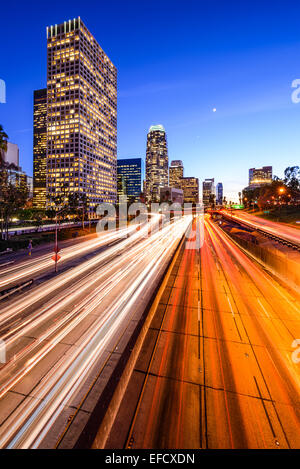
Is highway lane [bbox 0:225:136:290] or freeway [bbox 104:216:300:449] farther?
highway lane [bbox 0:225:136:290]

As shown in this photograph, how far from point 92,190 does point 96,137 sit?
43.7 metres

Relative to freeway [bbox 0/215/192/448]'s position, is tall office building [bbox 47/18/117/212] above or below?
above

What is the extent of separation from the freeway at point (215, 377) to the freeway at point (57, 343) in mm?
1894

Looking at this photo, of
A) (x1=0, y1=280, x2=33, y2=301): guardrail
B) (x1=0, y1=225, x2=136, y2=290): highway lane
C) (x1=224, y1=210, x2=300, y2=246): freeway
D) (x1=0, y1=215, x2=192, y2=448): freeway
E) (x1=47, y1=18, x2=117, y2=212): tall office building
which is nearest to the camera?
(x1=0, y1=215, x2=192, y2=448): freeway

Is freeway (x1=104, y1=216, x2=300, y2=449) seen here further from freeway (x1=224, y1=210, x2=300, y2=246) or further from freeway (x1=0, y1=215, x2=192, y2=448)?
freeway (x1=224, y1=210, x2=300, y2=246)

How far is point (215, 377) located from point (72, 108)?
17183 centimetres

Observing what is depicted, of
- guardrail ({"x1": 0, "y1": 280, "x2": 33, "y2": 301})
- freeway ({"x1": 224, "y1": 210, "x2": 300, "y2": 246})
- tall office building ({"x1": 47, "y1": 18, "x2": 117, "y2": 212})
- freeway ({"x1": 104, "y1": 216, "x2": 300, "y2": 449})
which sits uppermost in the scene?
tall office building ({"x1": 47, "y1": 18, "x2": 117, "y2": 212})

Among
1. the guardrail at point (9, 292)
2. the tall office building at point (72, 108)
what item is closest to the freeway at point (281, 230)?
the guardrail at point (9, 292)

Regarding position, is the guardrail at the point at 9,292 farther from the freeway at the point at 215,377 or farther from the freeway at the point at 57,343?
the freeway at the point at 215,377

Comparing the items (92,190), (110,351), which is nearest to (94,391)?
(110,351)

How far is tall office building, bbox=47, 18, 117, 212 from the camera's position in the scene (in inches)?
5320

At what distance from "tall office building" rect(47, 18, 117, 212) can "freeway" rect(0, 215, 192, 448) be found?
430ft

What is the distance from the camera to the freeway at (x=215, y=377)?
260 inches

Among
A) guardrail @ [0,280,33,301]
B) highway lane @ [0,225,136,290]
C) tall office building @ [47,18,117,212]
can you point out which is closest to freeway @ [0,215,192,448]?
guardrail @ [0,280,33,301]
